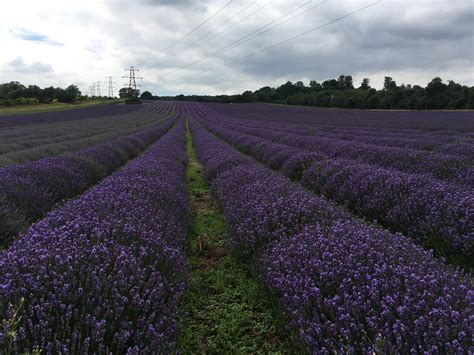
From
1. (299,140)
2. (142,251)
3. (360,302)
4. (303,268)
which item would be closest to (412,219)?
(303,268)

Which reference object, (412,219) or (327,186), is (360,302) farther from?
(327,186)

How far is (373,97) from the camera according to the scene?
51000 mm

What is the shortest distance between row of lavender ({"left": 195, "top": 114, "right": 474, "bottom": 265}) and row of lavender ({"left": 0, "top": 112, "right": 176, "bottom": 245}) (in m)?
4.58

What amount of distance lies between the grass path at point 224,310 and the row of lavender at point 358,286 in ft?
1.05

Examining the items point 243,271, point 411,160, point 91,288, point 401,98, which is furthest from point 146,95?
point 91,288

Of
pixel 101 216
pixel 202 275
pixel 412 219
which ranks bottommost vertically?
pixel 202 275

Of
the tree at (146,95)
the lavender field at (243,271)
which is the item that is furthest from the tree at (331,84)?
the lavender field at (243,271)

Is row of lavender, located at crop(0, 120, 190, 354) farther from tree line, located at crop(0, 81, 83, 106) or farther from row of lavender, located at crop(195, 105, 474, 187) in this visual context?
tree line, located at crop(0, 81, 83, 106)

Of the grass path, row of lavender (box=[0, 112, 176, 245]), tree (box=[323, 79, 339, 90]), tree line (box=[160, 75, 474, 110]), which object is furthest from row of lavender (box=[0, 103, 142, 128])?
tree (box=[323, 79, 339, 90])

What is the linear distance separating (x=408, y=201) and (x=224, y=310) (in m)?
2.91

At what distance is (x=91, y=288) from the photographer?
7.20 feet

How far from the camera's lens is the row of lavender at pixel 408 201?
3928 mm

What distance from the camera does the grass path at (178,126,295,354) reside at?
2845 millimetres

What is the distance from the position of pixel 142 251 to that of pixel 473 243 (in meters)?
3.12
